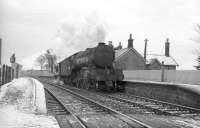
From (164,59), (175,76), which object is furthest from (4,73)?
(164,59)

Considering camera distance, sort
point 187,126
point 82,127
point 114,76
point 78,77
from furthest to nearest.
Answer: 1. point 78,77
2. point 114,76
3. point 187,126
4. point 82,127

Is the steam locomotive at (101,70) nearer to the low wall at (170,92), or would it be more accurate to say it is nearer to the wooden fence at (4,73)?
the low wall at (170,92)

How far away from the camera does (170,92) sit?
1608 centimetres

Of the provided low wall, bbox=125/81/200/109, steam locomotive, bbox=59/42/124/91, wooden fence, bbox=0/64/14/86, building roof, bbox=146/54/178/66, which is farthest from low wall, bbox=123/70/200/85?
building roof, bbox=146/54/178/66

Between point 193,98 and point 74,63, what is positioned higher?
point 74,63

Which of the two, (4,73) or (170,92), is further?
(4,73)

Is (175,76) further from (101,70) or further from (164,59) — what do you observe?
(164,59)

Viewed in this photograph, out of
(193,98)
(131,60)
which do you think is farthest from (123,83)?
(131,60)

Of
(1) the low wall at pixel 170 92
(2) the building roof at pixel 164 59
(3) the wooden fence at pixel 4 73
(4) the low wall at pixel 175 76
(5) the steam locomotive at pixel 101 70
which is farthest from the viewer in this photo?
(2) the building roof at pixel 164 59

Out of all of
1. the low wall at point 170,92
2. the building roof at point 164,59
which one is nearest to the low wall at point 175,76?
the low wall at point 170,92

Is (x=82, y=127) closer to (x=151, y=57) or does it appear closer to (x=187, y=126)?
(x=187, y=126)

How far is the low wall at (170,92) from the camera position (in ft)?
45.0

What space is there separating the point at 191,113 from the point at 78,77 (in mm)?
15174

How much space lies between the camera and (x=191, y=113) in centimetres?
1109
